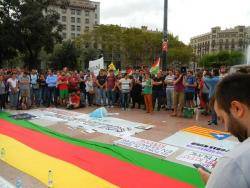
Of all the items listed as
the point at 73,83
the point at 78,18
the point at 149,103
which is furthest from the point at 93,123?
the point at 78,18

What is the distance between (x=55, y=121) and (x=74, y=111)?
2.49 meters

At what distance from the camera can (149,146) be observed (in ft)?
26.8

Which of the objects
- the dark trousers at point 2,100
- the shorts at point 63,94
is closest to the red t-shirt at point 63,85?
the shorts at point 63,94

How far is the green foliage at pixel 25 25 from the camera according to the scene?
32.8 m

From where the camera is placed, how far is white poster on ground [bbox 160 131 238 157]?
7805mm

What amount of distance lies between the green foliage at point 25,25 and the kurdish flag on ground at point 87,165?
2550cm

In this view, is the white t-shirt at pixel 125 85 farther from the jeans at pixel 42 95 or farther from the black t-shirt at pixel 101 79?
the jeans at pixel 42 95

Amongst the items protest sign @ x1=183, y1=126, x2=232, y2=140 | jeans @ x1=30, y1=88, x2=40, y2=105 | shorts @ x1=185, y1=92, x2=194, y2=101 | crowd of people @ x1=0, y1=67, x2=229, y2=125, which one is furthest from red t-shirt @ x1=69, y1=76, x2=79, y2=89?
protest sign @ x1=183, y1=126, x2=232, y2=140

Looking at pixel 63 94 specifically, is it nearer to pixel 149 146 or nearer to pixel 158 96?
pixel 158 96

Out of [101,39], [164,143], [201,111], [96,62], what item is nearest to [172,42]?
[101,39]

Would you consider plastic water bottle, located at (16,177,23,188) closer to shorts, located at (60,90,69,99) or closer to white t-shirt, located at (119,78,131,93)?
white t-shirt, located at (119,78,131,93)

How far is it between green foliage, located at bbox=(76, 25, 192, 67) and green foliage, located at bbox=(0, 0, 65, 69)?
89.9ft

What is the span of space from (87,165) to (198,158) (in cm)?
224


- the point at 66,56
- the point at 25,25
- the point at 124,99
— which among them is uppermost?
the point at 25,25
